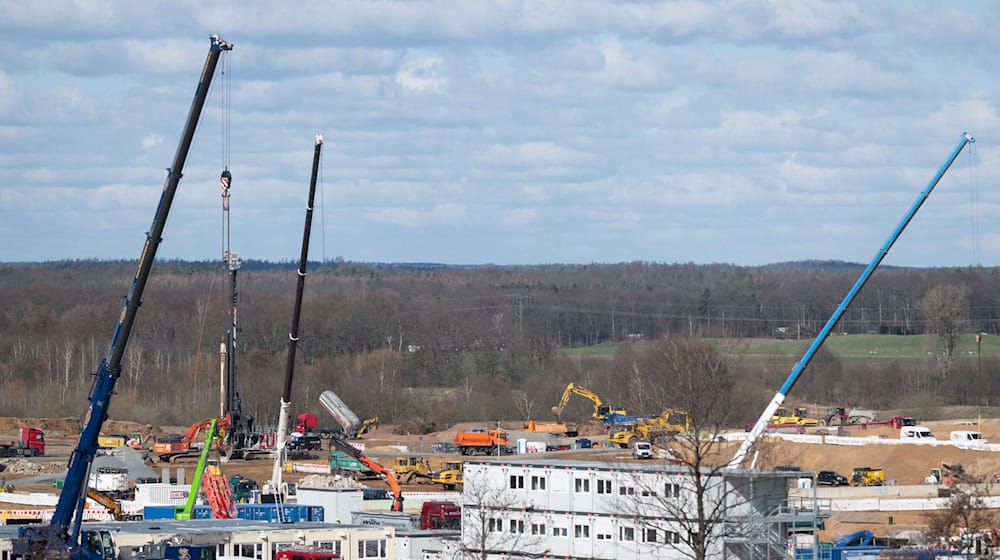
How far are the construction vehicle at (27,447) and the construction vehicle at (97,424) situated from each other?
6021cm

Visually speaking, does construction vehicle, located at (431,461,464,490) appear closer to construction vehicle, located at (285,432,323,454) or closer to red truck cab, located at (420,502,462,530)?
construction vehicle, located at (285,432,323,454)

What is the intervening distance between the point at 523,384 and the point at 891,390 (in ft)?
110

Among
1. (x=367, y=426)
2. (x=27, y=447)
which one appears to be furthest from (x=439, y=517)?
(x=367, y=426)

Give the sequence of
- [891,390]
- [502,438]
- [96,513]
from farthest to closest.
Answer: [891,390], [502,438], [96,513]

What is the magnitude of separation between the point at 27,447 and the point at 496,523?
201 ft

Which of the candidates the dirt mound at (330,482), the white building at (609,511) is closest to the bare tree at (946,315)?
the dirt mound at (330,482)

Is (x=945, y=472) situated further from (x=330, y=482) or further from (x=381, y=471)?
(x=330, y=482)

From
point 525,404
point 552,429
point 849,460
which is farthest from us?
point 525,404

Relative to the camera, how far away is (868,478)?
3000 inches

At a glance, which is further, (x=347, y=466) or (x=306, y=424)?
(x=306, y=424)

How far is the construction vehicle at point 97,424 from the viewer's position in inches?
1529

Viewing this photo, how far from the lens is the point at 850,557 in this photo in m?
42.9

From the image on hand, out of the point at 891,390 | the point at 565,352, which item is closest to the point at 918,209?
the point at 891,390

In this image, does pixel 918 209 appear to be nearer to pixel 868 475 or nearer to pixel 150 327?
pixel 868 475
